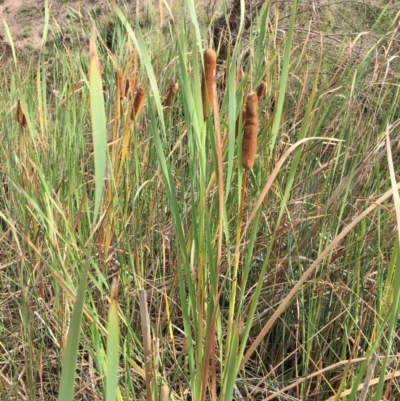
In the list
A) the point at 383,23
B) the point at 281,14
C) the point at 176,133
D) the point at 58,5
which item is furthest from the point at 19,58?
the point at 383,23

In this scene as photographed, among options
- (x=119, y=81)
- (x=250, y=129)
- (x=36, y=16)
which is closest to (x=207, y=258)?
(x=250, y=129)

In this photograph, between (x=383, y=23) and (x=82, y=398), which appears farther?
(x=383, y=23)

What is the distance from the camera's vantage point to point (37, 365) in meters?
0.73

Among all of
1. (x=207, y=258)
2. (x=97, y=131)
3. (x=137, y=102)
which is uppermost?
(x=97, y=131)

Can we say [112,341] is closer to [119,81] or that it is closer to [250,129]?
[250,129]

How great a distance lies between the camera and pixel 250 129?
1.55 feet

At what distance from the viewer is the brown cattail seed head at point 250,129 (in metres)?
0.46

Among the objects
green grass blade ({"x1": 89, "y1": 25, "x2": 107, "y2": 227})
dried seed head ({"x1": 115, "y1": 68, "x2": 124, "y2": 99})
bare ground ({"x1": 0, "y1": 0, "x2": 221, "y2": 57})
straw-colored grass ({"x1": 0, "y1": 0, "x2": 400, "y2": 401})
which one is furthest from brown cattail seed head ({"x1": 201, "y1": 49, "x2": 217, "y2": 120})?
bare ground ({"x1": 0, "y1": 0, "x2": 221, "y2": 57})

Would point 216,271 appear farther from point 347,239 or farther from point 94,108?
point 347,239

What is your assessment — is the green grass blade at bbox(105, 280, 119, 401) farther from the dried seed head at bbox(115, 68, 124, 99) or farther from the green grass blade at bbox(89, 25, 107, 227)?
the dried seed head at bbox(115, 68, 124, 99)

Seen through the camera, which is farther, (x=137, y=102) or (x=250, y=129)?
(x=137, y=102)

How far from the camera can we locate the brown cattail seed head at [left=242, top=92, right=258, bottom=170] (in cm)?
46

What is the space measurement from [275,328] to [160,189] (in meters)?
0.33

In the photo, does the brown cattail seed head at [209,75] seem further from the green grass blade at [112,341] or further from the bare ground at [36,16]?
the bare ground at [36,16]
